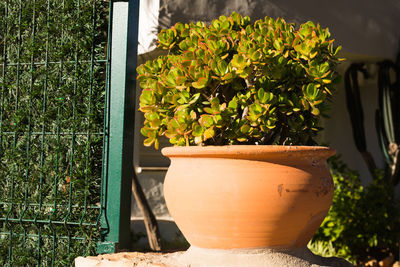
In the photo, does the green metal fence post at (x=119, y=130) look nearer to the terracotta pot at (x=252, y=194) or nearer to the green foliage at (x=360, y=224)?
the terracotta pot at (x=252, y=194)

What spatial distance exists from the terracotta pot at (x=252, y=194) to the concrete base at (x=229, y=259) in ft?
0.14

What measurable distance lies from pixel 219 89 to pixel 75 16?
1.38m

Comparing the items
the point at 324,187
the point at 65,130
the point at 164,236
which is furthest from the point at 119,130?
the point at 164,236

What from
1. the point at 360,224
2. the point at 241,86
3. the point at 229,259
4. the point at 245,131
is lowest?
the point at 360,224

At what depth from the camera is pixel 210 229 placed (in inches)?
94.3

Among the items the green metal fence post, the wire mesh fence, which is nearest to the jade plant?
the green metal fence post

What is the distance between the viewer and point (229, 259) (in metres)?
2.38

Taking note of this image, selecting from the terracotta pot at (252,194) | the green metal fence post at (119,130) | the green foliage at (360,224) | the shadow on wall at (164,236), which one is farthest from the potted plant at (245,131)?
the shadow on wall at (164,236)

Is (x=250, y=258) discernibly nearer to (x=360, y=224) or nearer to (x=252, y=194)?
(x=252, y=194)

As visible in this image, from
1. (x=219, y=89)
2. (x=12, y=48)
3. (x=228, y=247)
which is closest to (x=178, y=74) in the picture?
(x=219, y=89)

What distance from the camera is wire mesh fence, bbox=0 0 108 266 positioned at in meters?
3.27

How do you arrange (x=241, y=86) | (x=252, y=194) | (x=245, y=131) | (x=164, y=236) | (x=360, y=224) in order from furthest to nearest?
1. (x=164, y=236)
2. (x=360, y=224)
3. (x=241, y=86)
4. (x=245, y=131)
5. (x=252, y=194)

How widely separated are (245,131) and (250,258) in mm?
644

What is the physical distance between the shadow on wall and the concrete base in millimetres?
2811
